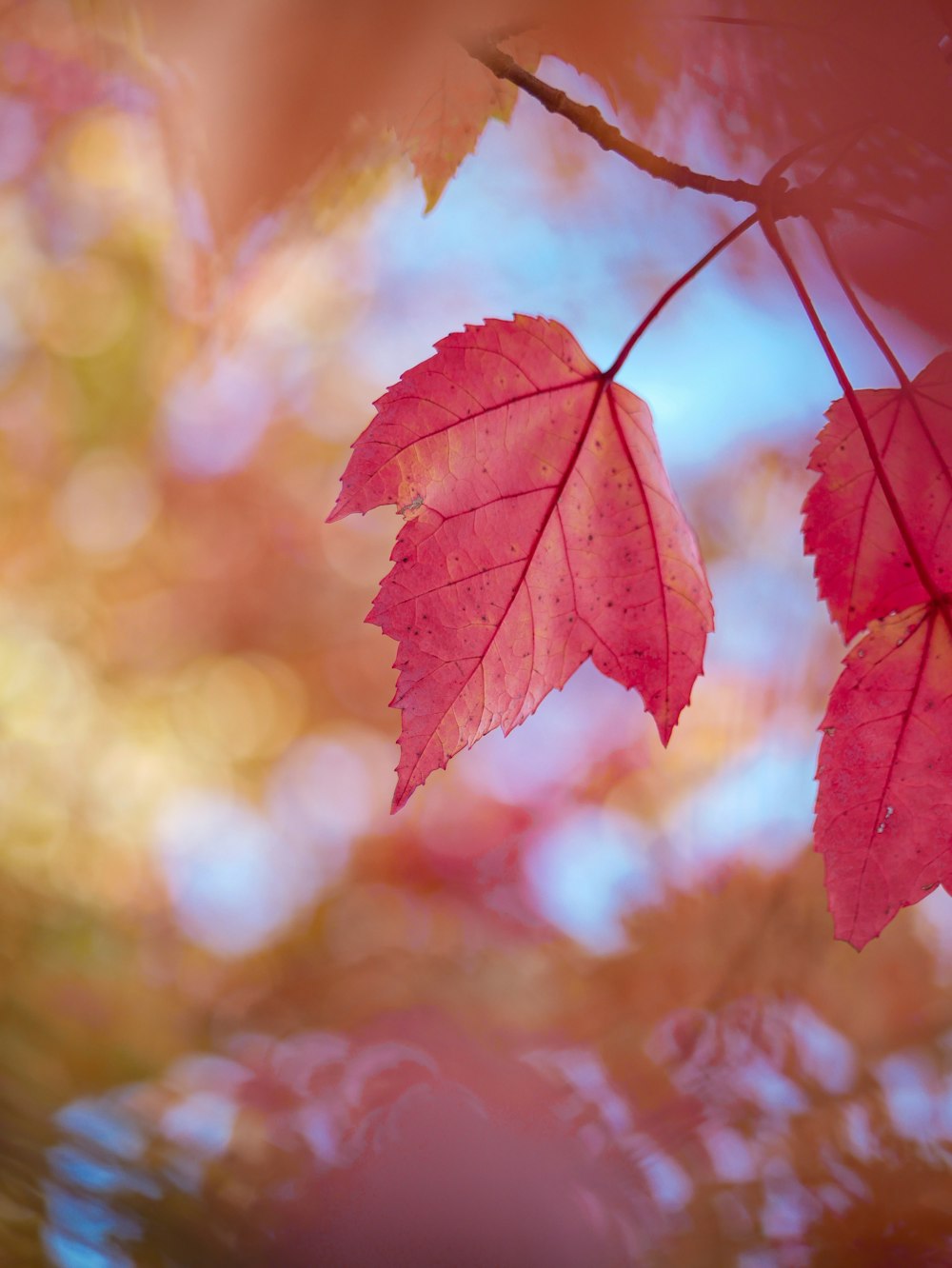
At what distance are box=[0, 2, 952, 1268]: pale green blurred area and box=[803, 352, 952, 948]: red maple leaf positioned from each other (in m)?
0.15

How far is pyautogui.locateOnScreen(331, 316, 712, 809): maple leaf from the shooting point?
17 centimetres

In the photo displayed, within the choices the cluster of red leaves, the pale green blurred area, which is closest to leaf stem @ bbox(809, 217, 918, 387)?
the cluster of red leaves

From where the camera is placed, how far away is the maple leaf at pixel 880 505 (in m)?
0.20

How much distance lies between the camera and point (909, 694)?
0.62 ft

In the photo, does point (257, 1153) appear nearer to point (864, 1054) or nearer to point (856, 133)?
point (864, 1054)

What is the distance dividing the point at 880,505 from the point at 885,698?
5 cm

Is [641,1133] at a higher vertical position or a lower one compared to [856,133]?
lower

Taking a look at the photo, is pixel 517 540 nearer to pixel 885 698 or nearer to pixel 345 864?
pixel 885 698

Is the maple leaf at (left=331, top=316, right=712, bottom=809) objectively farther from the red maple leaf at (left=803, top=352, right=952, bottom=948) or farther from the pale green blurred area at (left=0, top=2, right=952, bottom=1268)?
the pale green blurred area at (left=0, top=2, right=952, bottom=1268)

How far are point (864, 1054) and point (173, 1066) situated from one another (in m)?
0.30

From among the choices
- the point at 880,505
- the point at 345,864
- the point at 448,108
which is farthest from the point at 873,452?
the point at 345,864

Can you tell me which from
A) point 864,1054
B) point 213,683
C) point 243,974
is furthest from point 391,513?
point 864,1054

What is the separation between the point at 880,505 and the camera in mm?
199

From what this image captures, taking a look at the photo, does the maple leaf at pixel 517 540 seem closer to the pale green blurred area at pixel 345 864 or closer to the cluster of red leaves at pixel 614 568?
the cluster of red leaves at pixel 614 568
